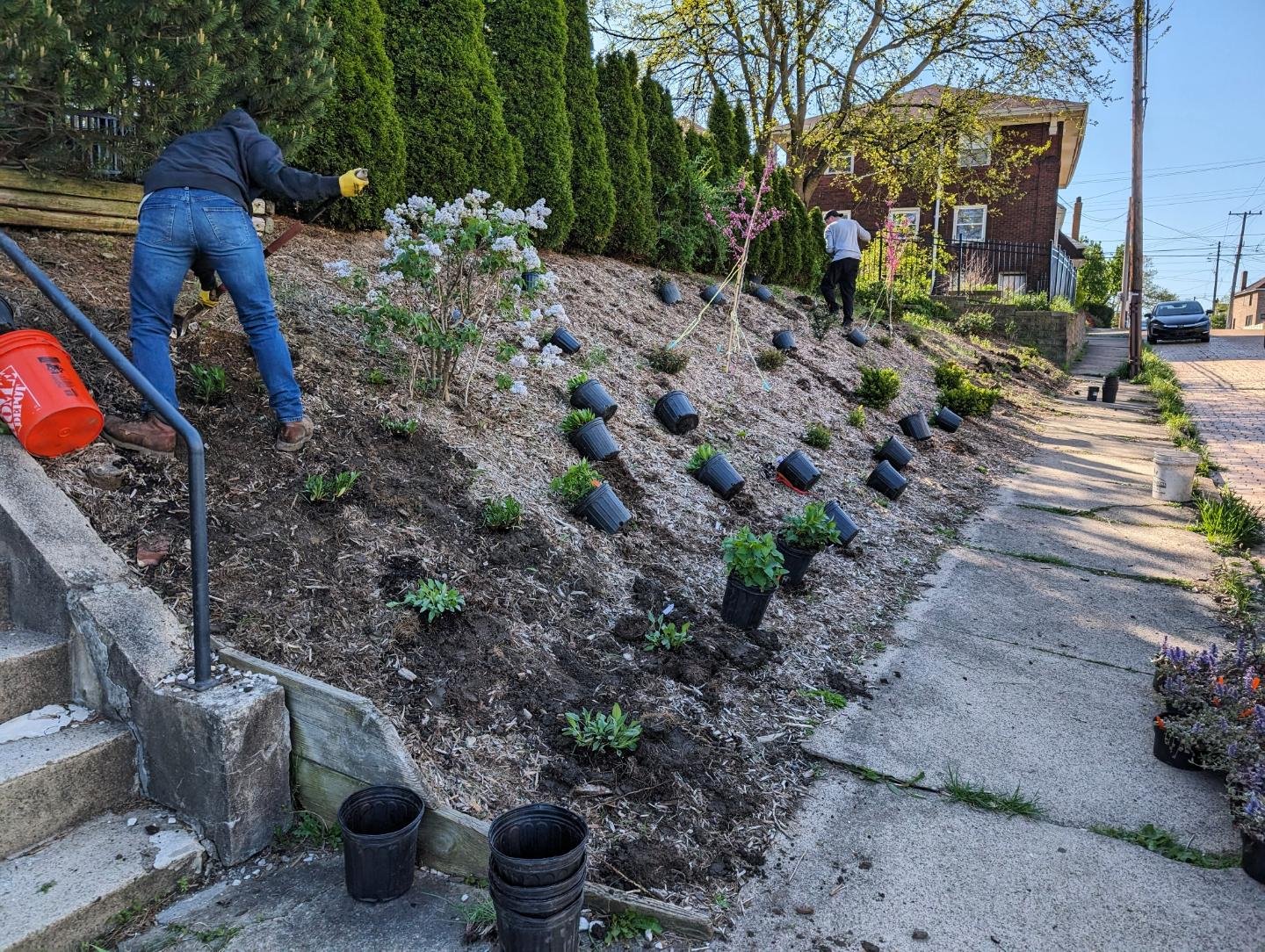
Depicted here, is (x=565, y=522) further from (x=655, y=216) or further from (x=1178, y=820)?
(x=655, y=216)

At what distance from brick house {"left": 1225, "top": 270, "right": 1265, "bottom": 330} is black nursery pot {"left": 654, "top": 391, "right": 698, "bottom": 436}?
57.9m

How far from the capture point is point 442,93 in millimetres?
6297

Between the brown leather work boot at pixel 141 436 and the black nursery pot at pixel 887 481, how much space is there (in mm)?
5014

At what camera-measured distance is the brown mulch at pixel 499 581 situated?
2574mm

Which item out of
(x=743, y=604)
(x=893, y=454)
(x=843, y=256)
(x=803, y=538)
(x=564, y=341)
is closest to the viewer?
(x=743, y=604)

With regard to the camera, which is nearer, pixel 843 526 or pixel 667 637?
pixel 667 637

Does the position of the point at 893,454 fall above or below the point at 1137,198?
below

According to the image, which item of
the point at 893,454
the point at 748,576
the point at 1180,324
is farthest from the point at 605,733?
the point at 1180,324

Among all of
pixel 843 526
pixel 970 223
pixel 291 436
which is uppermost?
pixel 970 223

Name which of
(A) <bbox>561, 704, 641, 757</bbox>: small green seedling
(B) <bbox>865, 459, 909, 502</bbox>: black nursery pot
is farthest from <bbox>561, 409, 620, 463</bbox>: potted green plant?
(B) <bbox>865, 459, 909, 502</bbox>: black nursery pot

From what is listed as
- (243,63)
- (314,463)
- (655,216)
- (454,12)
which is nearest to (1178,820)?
(314,463)

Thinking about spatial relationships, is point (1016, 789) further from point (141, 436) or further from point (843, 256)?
point (843, 256)

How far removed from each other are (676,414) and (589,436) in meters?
1.22

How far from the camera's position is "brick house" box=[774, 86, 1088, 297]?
71.8 feet
